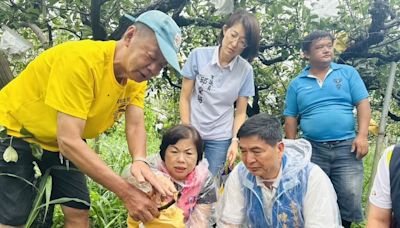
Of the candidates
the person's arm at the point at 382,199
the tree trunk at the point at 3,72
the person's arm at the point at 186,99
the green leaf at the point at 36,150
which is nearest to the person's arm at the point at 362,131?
the person's arm at the point at 186,99

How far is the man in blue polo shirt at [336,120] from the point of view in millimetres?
3324

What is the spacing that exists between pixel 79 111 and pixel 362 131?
2.16 metres

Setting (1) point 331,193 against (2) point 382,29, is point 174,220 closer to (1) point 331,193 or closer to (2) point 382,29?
(1) point 331,193

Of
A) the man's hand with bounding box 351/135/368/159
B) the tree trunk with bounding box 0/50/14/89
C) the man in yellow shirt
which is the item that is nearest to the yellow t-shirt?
the man in yellow shirt

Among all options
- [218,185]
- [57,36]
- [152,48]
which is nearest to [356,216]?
[218,185]

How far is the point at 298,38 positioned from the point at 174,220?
2043 mm

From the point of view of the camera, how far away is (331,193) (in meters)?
2.40

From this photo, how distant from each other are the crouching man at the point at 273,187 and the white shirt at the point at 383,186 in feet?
1.54

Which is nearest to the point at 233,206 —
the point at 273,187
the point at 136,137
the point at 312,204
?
the point at 273,187

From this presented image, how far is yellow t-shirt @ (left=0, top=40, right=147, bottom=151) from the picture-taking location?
6.49 feet

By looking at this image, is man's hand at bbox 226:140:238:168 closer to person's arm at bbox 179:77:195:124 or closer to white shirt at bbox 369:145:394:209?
person's arm at bbox 179:77:195:124

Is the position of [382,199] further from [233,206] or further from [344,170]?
[344,170]

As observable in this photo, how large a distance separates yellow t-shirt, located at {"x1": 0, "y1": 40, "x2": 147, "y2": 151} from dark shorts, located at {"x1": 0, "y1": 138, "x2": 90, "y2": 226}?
0.09 metres

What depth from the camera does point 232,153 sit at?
3.04 m
